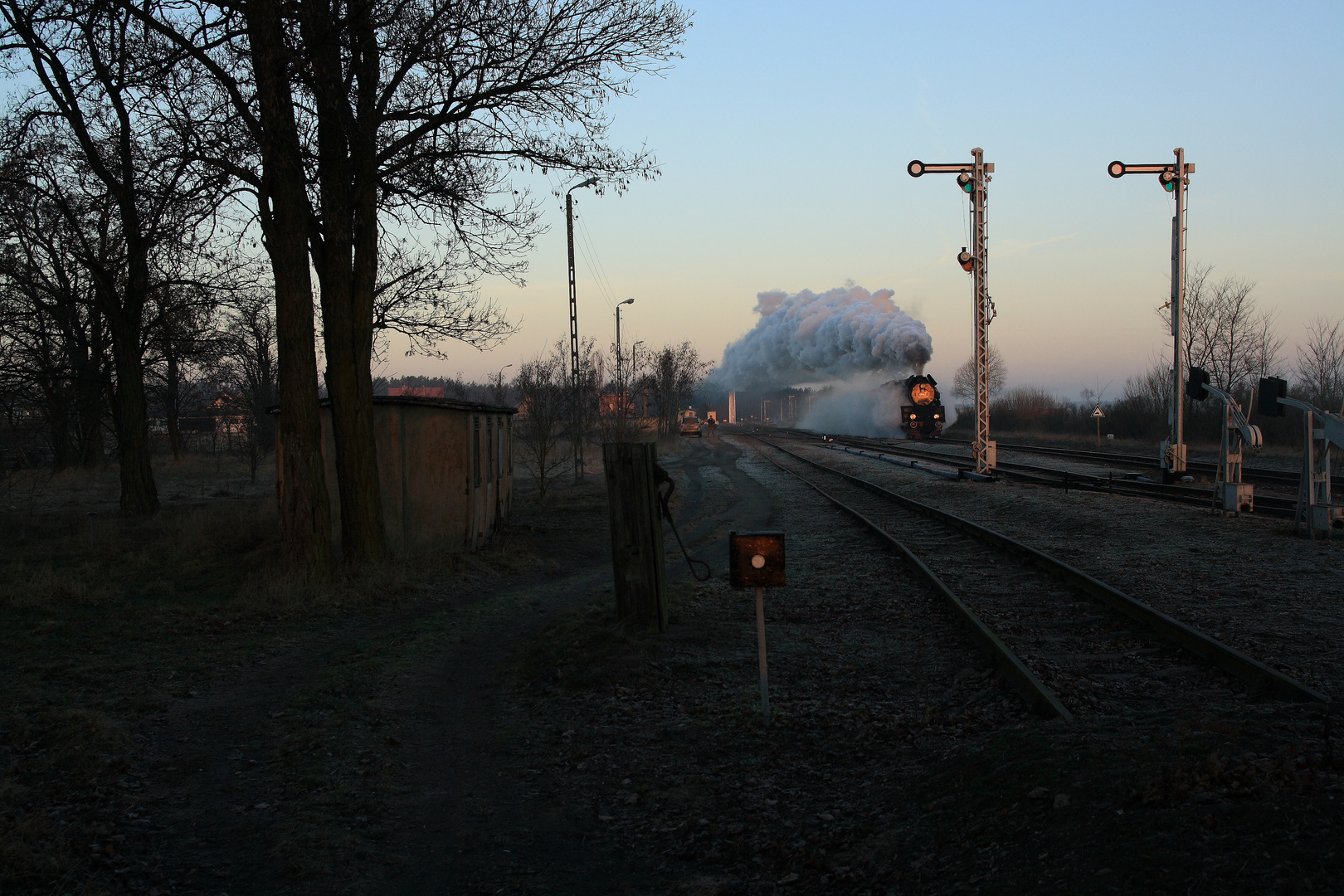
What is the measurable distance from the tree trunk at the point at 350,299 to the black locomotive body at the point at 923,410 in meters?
44.8

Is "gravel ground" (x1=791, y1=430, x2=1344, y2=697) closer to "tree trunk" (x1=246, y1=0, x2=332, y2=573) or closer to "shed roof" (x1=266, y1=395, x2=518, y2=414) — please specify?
"shed roof" (x1=266, y1=395, x2=518, y2=414)

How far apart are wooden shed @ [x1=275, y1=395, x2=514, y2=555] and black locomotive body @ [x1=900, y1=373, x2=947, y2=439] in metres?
41.8

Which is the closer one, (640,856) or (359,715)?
(640,856)

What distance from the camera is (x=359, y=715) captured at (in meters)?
6.73

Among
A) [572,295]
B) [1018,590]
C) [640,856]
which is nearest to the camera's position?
[640,856]

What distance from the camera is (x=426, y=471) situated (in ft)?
46.6

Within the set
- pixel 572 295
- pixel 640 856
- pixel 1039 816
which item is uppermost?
pixel 572 295

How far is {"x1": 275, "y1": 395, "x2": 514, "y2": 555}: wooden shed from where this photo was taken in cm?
1382

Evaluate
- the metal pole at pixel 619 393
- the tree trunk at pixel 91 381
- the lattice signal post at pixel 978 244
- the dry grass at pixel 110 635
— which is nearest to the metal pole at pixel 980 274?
the lattice signal post at pixel 978 244

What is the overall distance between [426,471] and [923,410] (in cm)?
4351

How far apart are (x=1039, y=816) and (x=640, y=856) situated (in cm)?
191

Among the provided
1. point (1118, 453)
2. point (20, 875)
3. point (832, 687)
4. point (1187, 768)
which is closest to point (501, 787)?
point (20, 875)

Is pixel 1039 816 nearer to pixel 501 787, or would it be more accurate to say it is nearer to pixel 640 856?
pixel 640 856

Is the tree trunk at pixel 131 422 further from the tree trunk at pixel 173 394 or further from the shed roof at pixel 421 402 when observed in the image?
the shed roof at pixel 421 402
